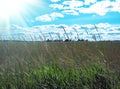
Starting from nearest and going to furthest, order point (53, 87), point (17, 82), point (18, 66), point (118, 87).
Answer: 1. point (118, 87)
2. point (53, 87)
3. point (17, 82)
4. point (18, 66)

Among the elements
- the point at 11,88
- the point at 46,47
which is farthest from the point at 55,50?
the point at 11,88

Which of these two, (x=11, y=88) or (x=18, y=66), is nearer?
(x=11, y=88)

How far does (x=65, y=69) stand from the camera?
628cm

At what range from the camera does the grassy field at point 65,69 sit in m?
5.40

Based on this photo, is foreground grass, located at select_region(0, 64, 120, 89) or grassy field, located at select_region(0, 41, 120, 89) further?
grassy field, located at select_region(0, 41, 120, 89)

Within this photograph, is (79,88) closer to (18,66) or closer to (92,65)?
(92,65)

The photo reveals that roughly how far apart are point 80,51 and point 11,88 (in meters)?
2.19

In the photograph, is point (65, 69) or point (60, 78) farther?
point (65, 69)

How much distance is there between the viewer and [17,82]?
5.92 m

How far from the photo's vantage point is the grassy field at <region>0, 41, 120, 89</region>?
5.40 meters

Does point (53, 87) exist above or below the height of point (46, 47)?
below

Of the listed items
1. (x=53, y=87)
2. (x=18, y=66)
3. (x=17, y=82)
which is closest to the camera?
(x=53, y=87)

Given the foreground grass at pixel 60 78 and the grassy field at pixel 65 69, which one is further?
the grassy field at pixel 65 69

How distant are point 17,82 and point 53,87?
0.93 metres
